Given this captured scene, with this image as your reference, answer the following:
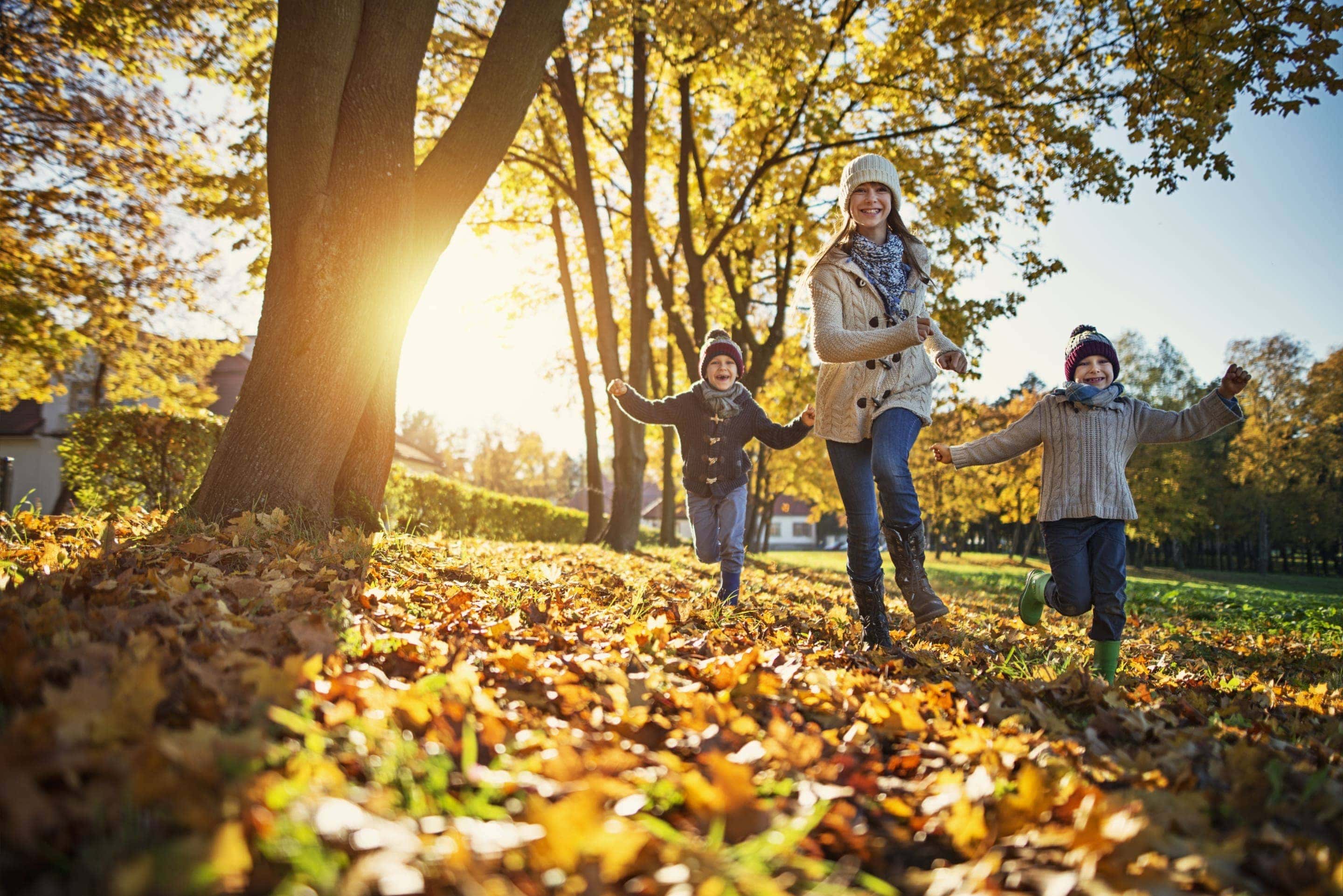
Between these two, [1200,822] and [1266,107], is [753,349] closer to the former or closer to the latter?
[1266,107]

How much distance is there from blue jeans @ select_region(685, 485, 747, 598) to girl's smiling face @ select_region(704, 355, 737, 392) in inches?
28.8

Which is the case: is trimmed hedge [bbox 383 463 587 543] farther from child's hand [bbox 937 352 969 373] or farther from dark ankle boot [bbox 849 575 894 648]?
child's hand [bbox 937 352 969 373]

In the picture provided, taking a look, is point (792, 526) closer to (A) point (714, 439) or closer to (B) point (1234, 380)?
(A) point (714, 439)

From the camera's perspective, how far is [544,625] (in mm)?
3213

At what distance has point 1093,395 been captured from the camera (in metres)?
3.89

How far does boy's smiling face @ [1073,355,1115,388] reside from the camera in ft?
13.2

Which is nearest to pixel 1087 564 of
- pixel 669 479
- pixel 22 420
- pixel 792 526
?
pixel 669 479

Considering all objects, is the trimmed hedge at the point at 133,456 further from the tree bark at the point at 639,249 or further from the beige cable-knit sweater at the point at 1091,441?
the beige cable-knit sweater at the point at 1091,441

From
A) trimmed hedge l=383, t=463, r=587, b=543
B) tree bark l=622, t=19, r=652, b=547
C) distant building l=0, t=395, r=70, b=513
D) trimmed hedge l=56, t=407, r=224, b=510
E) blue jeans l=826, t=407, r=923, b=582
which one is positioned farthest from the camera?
distant building l=0, t=395, r=70, b=513

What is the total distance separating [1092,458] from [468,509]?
1337 centimetres

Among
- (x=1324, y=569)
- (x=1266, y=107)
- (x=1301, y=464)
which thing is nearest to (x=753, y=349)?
(x=1266, y=107)

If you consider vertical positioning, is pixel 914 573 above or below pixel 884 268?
below

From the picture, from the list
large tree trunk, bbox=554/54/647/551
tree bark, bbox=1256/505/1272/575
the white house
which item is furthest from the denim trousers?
the white house

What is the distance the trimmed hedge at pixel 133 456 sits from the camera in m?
9.41
